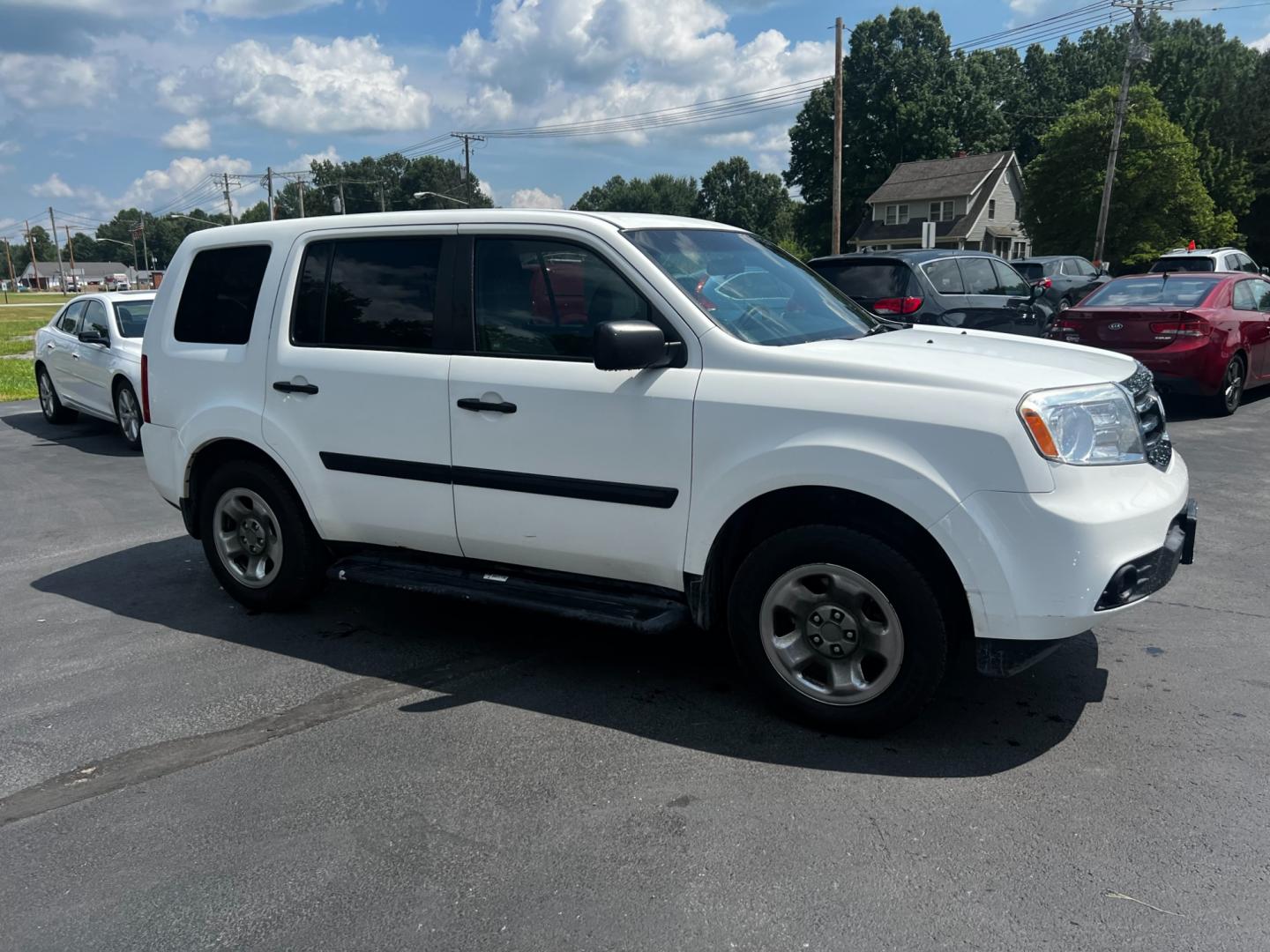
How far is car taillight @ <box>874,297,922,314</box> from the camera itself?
10117 mm

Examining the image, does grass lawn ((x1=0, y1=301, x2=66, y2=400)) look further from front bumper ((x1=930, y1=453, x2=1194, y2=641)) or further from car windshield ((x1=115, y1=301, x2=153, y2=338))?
front bumper ((x1=930, y1=453, x2=1194, y2=641))

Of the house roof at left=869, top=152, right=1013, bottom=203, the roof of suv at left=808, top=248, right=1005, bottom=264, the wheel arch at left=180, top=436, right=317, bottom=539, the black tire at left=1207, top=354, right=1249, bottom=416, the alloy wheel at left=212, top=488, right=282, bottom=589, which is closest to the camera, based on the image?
the wheel arch at left=180, top=436, right=317, bottom=539

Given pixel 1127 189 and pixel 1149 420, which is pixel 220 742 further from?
pixel 1127 189

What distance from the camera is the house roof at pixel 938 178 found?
58.4 metres

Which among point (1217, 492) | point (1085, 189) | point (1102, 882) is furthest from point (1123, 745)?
point (1085, 189)

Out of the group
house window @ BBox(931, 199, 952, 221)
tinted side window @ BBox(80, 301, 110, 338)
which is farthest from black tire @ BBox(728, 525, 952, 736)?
house window @ BBox(931, 199, 952, 221)

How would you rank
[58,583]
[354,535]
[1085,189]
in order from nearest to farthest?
[354,535] < [58,583] < [1085,189]

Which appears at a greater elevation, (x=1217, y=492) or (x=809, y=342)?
(x=809, y=342)

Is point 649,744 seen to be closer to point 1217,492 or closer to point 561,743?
point 561,743

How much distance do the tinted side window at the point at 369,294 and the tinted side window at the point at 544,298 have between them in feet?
0.94

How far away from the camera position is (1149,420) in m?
3.99

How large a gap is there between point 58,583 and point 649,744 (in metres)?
4.28

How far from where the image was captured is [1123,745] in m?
3.68

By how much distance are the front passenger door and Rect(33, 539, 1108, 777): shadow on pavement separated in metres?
0.54
